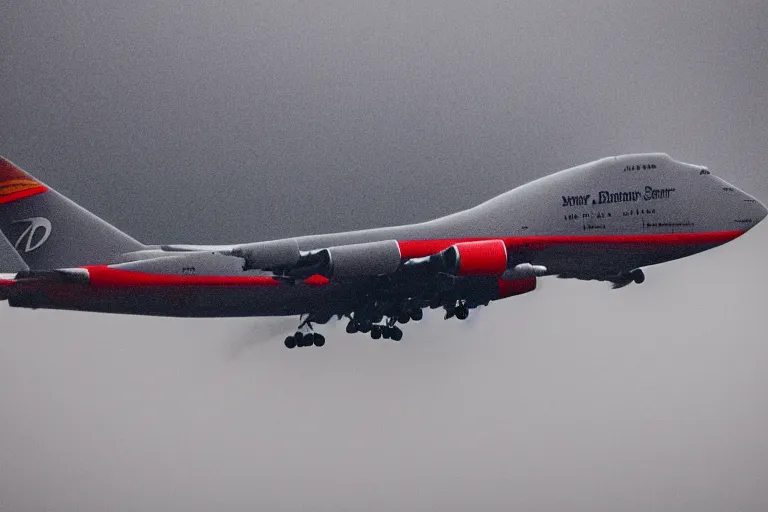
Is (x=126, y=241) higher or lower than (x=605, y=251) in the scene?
higher

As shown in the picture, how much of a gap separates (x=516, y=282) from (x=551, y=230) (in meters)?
2.32

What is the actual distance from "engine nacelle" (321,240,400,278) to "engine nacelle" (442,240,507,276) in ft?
5.89

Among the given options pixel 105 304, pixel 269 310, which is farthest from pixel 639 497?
pixel 105 304

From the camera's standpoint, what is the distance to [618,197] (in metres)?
44.1

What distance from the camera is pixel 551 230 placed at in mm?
43562

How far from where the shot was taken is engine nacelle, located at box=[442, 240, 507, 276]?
3838 cm

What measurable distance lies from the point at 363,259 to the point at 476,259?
12.8 ft

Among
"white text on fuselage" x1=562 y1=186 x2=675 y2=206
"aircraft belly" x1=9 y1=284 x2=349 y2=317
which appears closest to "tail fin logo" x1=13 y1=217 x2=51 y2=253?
"aircraft belly" x1=9 y1=284 x2=349 y2=317

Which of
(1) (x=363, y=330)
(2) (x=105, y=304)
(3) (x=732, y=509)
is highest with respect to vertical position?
(2) (x=105, y=304)

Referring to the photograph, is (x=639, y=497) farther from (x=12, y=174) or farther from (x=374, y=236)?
(x=12, y=174)

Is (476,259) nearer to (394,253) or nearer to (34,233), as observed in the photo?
(394,253)

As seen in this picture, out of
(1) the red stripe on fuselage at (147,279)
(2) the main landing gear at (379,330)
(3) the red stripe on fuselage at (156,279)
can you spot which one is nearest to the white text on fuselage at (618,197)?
(2) the main landing gear at (379,330)

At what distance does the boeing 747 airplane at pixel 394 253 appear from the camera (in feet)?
124

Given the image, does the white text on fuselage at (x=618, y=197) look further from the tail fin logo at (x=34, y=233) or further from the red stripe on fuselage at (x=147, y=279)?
the tail fin logo at (x=34, y=233)
